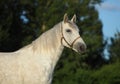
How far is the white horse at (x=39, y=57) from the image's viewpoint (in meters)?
7.89

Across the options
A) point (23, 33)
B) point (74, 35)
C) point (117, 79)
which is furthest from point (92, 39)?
point (74, 35)

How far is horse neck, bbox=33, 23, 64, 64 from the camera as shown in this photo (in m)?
8.20

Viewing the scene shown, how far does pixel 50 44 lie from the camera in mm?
8273

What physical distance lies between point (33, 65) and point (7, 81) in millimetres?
520

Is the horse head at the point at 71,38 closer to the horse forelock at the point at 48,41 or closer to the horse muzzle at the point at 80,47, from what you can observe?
the horse muzzle at the point at 80,47

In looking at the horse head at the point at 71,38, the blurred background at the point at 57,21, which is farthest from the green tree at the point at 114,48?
the horse head at the point at 71,38

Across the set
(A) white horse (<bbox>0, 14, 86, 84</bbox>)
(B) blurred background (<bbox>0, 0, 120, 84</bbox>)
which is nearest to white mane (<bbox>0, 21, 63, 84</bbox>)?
(A) white horse (<bbox>0, 14, 86, 84</bbox>)

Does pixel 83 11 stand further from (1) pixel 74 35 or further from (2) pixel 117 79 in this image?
(1) pixel 74 35

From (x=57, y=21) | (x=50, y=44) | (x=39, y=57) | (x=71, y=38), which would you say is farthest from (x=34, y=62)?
(x=57, y=21)

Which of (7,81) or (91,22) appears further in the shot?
(91,22)

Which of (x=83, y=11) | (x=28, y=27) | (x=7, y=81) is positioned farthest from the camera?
(x=83, y=11)

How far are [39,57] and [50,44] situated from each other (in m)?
0.31

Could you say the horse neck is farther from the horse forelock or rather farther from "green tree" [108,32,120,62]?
"green tree" [108,32,120,62]

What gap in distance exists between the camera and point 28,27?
33.0 metres
